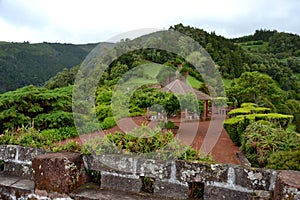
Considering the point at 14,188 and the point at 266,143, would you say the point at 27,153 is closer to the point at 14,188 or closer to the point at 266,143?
the point at 14,188

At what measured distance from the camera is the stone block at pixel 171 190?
2.22m

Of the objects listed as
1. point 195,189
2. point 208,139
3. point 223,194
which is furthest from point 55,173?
point 208,139

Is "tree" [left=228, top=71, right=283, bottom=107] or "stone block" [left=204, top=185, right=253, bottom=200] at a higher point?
"tree" [left=228, top=71, right=283, bottom=107]

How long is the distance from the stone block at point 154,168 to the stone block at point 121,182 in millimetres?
90

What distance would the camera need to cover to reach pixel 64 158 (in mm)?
2326

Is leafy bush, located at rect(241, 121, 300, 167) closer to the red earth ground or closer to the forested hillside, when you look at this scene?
the red earth ground

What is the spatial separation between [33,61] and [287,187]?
52.0m

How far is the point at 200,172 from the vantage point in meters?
2.18

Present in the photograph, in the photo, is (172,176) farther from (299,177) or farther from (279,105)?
(279,105)

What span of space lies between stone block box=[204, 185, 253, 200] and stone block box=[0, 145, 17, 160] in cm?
187

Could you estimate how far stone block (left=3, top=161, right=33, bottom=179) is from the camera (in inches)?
106

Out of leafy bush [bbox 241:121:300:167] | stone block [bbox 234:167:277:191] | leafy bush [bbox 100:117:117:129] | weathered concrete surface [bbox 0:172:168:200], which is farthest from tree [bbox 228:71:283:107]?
weathered concrete surface [bbox 0:172:168:200]

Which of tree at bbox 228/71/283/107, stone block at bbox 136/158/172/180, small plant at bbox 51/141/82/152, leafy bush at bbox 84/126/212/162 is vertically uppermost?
tree at bbox 228/71/283/107

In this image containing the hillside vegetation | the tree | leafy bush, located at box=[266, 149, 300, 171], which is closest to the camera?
leafy bush, located at box=[266, 149, 300, 171]
